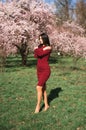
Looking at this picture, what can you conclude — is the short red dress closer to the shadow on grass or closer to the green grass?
the green grass

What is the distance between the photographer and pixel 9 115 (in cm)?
891

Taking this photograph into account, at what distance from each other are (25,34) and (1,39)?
190cm

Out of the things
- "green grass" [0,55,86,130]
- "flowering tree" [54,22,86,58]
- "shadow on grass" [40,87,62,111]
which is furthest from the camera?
"flowering tree" [54,22,86,58]

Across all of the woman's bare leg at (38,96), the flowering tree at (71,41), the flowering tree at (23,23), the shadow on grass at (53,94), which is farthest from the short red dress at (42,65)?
the flowering tree at (23,23)

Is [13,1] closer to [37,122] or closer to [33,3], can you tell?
[33,3]

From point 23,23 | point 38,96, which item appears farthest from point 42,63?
point 23,23

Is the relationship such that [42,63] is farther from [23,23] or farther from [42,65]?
[23,23]

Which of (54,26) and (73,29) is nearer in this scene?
(54,26)

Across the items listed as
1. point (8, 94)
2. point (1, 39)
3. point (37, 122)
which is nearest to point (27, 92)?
→ point (8, 94)

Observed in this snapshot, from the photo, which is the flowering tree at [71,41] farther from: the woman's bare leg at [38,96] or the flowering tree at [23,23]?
the woman's bare leg at [38,96]

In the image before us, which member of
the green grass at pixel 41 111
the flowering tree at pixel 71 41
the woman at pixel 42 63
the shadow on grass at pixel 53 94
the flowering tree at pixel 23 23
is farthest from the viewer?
the flowering tree at pixel 71 41

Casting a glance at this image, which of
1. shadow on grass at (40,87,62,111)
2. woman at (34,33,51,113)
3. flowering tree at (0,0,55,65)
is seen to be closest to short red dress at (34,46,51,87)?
woman at (34,33,51,113)

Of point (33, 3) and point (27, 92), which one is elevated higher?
point (33, 3)

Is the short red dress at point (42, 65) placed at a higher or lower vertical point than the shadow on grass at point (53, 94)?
higher
